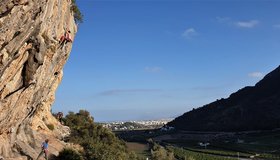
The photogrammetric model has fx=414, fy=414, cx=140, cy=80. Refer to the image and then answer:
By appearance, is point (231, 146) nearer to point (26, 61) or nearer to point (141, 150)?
point (141, 150)

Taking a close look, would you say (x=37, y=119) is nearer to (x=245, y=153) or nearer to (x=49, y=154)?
(x=49, y=154)

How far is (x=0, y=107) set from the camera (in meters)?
26.3

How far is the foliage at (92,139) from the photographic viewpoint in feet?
137

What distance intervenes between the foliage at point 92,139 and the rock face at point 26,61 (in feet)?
15.5

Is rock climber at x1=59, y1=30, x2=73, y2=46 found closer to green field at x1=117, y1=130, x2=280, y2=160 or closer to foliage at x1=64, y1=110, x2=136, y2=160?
foliage at x1=64, y1=110, x2=136, y2=160

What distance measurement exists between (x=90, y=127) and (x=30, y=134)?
919 inches

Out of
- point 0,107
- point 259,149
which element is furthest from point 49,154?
point 259,149

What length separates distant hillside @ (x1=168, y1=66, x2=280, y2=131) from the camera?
154m

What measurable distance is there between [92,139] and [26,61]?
2505cm

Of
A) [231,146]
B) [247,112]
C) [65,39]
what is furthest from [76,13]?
[247,112]

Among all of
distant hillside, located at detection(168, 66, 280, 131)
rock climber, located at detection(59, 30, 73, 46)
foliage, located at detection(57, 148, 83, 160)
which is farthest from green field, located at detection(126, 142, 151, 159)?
distant hillside, located at detection(168, 66, 280, 131)

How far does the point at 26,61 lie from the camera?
87.5 ft

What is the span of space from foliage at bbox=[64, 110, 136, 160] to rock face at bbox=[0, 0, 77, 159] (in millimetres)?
4725

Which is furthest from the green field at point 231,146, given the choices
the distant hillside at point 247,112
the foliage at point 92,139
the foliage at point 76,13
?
the foliage at point 76,13
